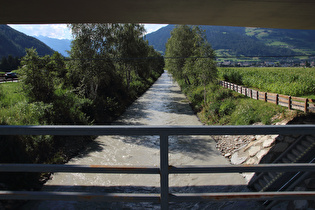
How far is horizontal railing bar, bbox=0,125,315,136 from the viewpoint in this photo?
1.92 m

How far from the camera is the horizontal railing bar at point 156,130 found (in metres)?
1.92

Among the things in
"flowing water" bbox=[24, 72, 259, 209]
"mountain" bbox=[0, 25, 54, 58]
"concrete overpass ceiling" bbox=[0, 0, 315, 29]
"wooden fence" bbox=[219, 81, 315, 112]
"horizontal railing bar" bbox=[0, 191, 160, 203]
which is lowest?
"flowing water" bbox=[24, 72, 259, 209]

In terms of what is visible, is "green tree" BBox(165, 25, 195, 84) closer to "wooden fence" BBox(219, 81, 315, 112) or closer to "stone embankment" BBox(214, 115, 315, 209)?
"wooden fence" BBox(219, 81, 315, 112)

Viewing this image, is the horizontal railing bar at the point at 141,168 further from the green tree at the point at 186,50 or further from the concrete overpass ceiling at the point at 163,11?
the green tree at the point at 186,50

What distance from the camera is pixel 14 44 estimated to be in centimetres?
12600

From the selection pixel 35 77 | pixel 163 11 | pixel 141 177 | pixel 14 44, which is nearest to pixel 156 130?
pixel 163 11

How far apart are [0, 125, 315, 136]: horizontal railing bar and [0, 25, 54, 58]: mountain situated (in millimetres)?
131617

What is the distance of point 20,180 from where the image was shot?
6246 millimetres

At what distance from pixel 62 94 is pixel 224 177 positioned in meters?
10.2

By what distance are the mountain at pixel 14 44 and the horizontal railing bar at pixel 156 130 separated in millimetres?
131617

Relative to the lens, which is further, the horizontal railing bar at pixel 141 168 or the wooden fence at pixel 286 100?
the wooden fence at pixel 286 100

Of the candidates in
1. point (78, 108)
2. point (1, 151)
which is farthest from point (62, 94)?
point (1, 151)

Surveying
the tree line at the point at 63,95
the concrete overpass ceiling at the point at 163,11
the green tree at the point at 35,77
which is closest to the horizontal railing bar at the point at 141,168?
the tree line at the point at 63,95

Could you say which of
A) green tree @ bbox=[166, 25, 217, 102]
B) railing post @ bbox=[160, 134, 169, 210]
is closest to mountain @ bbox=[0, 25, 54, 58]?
green tree @ bbox=[166, 25, 217, 102]
